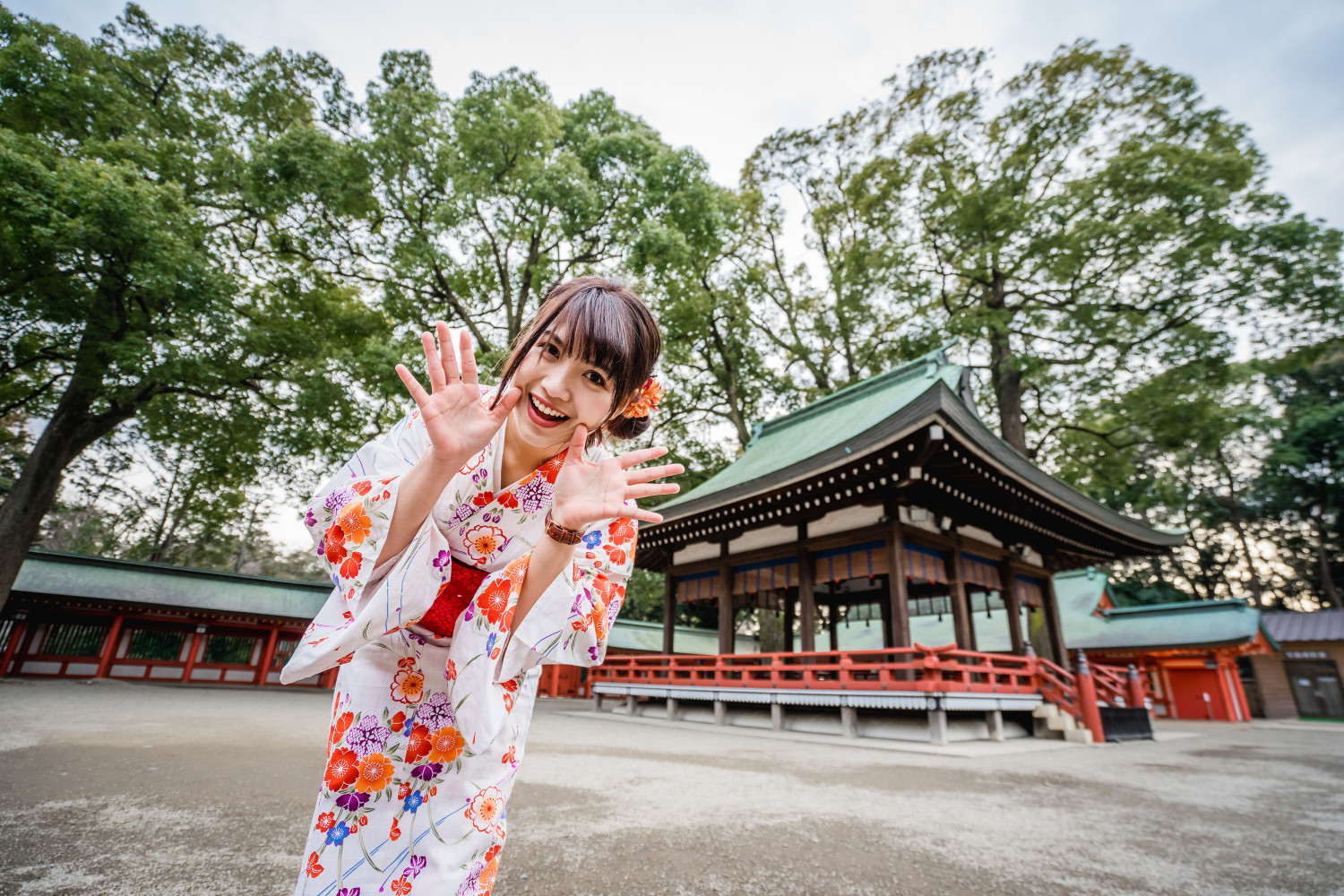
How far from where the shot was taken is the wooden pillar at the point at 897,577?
743 centimetres

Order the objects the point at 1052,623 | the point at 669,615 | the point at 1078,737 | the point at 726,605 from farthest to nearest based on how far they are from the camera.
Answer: the point at 669,615 < the point at 1052,623 < the point at 726,605 < the point at 1078,737

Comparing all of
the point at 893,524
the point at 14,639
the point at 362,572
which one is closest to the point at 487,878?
the point at 362,572

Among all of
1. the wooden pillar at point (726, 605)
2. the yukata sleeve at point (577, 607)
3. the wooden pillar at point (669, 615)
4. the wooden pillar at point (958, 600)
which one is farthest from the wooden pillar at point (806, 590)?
the yukata sleeve at point (577, 607)

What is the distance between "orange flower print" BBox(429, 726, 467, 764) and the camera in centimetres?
111

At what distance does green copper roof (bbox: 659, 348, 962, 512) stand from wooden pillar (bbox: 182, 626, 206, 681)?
11.5m

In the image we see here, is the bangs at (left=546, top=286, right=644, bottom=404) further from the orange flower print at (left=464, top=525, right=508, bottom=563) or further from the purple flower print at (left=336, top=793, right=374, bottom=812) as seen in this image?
the purple flower print at (left=336, top=793, right=374, bottom=812)

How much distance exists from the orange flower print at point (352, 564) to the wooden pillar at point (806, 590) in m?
8.01

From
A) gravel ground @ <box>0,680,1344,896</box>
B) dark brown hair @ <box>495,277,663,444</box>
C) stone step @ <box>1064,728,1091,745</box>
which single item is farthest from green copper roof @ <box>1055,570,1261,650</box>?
dark brown hair @ <box>495,277,663,444</box>

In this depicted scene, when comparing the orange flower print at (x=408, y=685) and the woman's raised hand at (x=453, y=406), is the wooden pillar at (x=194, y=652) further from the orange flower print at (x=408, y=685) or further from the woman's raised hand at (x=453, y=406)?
the woman's raised hand at (x=453, y=406)

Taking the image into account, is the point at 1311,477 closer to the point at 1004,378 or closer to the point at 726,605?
the point at 1004,378

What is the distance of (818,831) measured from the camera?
108 inches

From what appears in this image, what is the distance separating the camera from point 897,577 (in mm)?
7688

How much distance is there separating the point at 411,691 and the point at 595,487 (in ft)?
1.83

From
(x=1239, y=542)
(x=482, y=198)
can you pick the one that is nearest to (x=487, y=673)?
(x=482, y=198)
